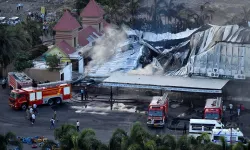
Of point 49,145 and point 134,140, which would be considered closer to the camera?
point 134,140

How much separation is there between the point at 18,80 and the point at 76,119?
298 inches

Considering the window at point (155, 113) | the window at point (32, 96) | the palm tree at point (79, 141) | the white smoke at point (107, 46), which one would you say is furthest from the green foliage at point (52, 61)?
the palm tree at point (79, 141)

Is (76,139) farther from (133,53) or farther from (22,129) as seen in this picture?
(133,53)

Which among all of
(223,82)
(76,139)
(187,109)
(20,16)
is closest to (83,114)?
(187,109)

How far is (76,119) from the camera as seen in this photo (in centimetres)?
4856

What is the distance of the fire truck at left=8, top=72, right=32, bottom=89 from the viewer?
53.6m

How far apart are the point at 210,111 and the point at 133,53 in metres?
16.2

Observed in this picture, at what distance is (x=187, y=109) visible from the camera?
5034 cm

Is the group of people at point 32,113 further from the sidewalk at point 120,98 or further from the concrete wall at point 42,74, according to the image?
the concrete wall at point 42,74

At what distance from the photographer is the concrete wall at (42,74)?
55.3m

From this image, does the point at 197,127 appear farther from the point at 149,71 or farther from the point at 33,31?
the point at 33,31

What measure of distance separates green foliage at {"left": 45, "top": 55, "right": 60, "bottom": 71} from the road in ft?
14.3

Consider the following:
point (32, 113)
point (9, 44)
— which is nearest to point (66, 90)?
point (32, 113)

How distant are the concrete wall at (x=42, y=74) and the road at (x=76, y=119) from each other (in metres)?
3.94
